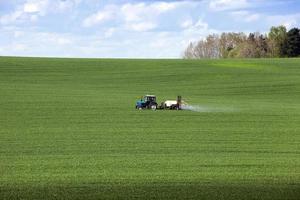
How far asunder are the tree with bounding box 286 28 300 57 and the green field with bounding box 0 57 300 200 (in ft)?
161

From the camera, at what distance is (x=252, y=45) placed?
10888cm

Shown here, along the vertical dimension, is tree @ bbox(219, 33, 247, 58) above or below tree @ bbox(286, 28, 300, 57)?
above

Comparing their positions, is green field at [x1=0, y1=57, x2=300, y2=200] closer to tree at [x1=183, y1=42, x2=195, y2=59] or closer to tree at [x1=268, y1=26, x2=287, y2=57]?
tree at [x1=268, y1=26, x2=287, y2=57]

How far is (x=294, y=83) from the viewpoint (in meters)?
46.8

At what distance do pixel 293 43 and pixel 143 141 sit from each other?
8094cm

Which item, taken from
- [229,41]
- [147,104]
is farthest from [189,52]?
[147,104]

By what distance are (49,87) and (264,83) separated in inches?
608

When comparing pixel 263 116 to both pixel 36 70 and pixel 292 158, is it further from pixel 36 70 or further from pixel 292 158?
pixel 36 70

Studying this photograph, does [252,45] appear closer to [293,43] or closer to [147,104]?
[293,43]

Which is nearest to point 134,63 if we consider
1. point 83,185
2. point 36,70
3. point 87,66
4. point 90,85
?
point 87,66

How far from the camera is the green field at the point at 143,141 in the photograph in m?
11.5

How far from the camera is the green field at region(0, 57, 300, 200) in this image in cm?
1145

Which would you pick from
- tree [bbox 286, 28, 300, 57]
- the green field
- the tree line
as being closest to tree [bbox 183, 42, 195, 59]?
the tree line

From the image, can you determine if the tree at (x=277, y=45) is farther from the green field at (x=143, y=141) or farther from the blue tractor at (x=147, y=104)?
the blue tractor at (x=147, y=104)
